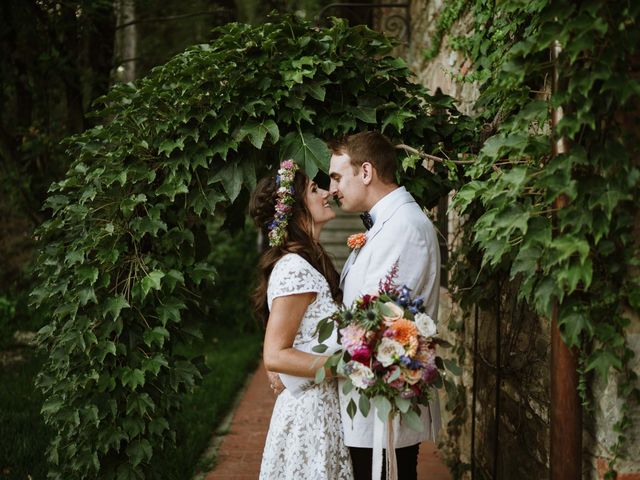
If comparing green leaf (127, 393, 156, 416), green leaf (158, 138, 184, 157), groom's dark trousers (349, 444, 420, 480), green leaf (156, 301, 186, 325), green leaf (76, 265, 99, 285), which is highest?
green leaf (158, 138, 184, 157)

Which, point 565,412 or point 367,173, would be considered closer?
point 565,412

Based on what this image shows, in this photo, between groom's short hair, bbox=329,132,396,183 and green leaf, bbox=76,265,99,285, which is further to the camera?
green leaf, bbox=76,265,99,285

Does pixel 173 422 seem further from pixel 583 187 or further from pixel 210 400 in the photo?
pixel 583 187

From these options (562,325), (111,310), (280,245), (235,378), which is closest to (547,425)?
(562,325)

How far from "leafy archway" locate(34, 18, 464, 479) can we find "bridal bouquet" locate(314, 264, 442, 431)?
35.7 inches

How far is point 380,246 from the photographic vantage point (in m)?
2.58

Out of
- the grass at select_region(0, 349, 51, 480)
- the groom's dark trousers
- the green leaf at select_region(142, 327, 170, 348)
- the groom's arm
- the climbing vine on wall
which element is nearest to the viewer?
the climbing vine on wall

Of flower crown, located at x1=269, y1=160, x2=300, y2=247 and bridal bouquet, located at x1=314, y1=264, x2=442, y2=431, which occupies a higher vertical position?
flower crown, located at x1=269, y1=160, x2=300, y2=247

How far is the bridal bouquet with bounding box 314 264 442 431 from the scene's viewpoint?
2076 millimetres

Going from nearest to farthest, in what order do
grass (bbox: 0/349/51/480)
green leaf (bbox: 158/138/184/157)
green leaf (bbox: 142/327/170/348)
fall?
green leaf (bbox: 158/138/184/157) → green leaf (bbox: 142/327/170/348) → grass (bbox: 0/349/51/480)

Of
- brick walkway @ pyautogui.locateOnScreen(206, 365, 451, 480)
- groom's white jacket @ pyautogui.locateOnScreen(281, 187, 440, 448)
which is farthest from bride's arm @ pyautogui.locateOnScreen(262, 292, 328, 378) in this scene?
brick walkway @ pyautogui.locateOnScreen(206, 365, 451, 480)

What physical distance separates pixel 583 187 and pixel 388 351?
77 cm

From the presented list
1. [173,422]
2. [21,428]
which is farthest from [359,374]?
[21,428]

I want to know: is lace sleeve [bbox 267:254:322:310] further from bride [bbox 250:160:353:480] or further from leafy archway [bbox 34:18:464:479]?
leafy archway [bbox 34:18:464:479]
